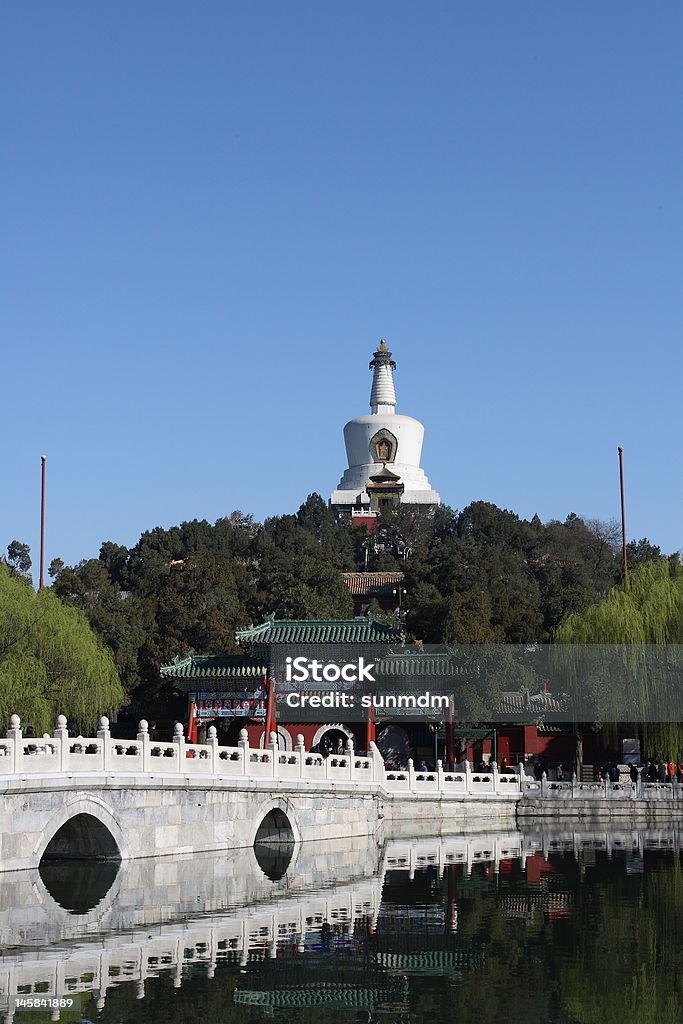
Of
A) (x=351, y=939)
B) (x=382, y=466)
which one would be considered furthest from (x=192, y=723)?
(x=382, y=466)

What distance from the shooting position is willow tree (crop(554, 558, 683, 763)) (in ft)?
128

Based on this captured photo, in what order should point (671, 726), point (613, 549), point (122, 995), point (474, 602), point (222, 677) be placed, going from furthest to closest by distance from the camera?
point (613, 549)
point (474, 602)
point (222, 677)
point (671, 726)
point (122, 995)

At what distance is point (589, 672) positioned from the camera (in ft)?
135

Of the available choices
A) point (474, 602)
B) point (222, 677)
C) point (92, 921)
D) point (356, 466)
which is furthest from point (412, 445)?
point (92, 921)

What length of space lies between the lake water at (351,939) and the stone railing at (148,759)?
6.29 ft

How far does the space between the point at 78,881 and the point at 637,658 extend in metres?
19.4

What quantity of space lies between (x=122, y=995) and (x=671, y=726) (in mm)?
24963

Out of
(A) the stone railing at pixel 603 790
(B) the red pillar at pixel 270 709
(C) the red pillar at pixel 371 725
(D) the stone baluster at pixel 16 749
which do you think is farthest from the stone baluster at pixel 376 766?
(D) the stone baluster at pixel 16 749

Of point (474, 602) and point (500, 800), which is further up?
point (474, 602)

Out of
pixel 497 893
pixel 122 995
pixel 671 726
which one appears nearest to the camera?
pixel 122 995

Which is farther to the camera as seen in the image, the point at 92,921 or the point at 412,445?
the point at 412,445

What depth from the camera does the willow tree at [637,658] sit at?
39.0 metres

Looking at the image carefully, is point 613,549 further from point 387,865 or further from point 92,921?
point 92,921

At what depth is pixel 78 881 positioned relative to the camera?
2592cm
